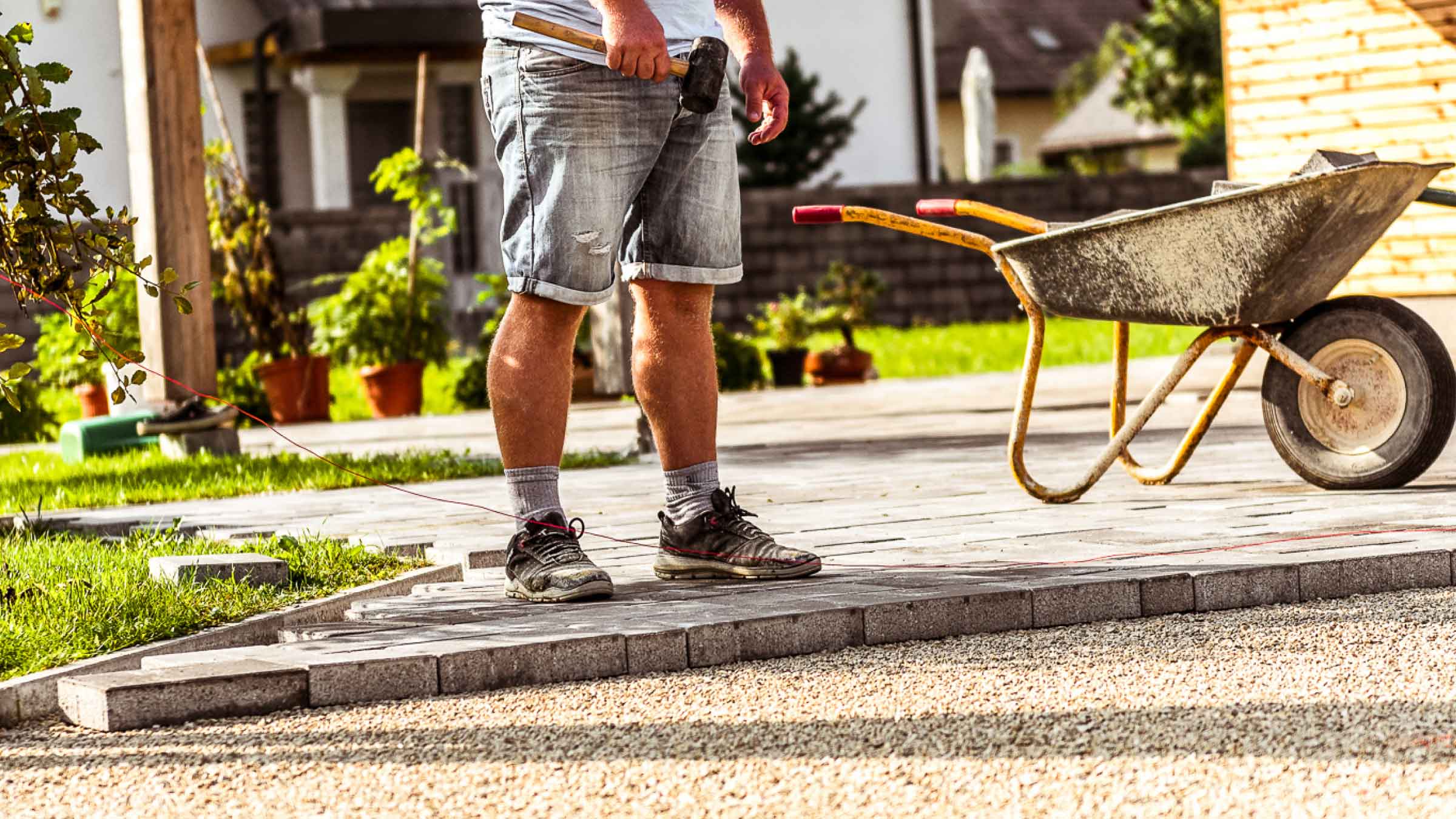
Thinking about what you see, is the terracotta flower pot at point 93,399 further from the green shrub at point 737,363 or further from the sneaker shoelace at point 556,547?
the sneaker shoelace at point 556,547

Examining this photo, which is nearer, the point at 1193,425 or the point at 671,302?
the point at 671,302

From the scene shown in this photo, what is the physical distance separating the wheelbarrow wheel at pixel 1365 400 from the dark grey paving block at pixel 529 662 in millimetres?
2353

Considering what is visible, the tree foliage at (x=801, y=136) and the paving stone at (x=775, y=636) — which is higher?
the tree foliage at (x=801, y=136)

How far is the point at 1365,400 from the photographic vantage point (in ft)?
15.7

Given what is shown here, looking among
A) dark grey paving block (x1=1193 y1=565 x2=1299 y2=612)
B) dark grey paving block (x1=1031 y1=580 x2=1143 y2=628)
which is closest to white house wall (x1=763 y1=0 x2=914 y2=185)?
dark grey paving block (x1=1193 y1=565 x2=1299 y2=612)

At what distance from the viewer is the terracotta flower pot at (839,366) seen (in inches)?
458

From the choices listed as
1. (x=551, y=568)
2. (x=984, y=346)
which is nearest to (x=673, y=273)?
(x=551, y=568)

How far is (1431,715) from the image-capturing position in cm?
265

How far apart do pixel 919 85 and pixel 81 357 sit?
12969mm

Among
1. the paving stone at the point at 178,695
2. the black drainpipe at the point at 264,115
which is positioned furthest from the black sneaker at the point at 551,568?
the black drainpipe at the point at 264,115

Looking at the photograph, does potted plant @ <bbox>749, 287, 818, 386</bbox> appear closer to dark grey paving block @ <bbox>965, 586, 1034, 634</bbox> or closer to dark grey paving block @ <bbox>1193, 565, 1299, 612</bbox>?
dark grey paving block @ <bbox>1193, 565, 1299, 612</bbox>

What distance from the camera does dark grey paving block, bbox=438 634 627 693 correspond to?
307 centimetres

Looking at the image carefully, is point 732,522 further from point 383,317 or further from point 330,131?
point 330,131

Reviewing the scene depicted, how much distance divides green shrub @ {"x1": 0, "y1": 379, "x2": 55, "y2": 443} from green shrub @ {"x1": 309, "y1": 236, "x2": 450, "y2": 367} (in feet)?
4.86
